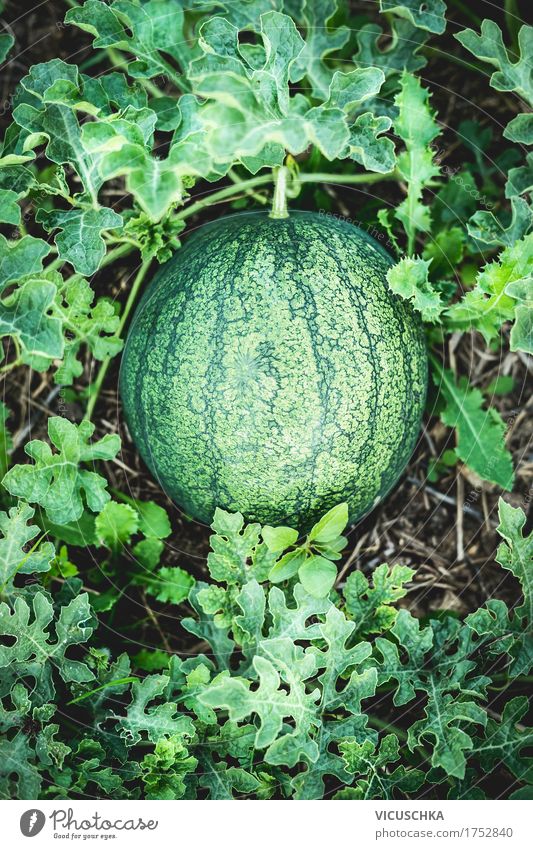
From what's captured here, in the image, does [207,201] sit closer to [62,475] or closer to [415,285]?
[415,285]

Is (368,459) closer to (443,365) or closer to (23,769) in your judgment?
(443,365)

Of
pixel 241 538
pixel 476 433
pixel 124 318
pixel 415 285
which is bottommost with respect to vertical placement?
pixel 241 538

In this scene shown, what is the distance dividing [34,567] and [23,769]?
1.81 feet

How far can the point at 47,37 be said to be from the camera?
2.79 meters

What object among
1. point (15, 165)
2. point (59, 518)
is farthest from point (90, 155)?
point (59, 518)
